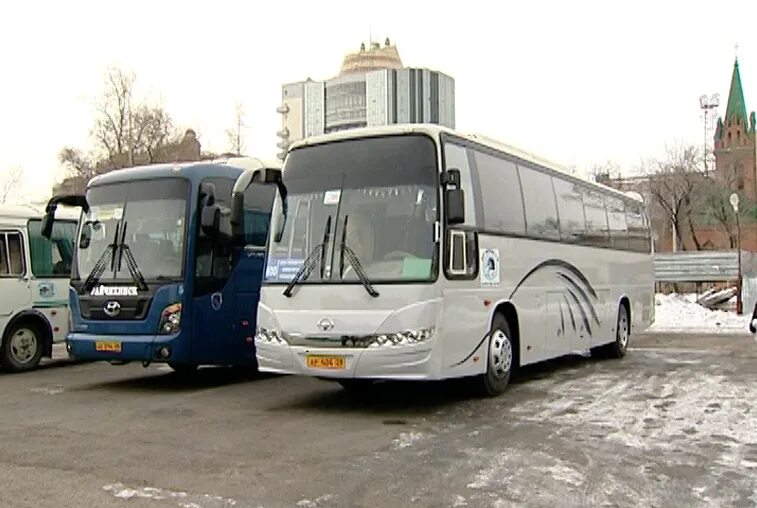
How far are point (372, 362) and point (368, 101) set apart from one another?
2042cm

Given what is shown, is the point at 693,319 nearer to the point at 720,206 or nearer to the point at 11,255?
the point at 11,255

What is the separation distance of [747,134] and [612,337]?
7991cm

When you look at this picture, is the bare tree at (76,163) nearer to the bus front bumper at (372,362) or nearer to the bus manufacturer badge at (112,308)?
the bus manufacturer badge at (112,308)

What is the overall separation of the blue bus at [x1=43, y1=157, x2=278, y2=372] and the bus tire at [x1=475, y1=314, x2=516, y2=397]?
3.94 m

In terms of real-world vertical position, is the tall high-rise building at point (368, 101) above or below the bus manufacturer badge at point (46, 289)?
above

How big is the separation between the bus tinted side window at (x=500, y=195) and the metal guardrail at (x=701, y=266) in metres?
18.8

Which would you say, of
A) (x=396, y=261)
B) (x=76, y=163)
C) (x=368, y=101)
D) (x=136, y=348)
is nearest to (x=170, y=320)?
(x=136, y=348)

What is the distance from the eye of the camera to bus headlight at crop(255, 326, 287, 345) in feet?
31.5

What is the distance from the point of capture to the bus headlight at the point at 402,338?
900 centimetres

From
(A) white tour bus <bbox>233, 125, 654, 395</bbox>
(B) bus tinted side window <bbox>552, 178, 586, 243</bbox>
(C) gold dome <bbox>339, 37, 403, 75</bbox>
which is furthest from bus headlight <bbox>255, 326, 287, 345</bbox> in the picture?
(C) gold dome <bbox>339, 37, 403, 75</bbox>

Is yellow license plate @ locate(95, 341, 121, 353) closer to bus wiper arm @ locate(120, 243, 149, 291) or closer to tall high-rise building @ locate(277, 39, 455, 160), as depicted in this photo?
bus wiper arm @ locate(120, 243, 149, 291)

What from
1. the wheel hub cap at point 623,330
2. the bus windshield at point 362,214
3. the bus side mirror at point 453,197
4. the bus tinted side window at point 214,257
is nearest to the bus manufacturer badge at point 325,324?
the bus windshield at point 362,214

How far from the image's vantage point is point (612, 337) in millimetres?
15664

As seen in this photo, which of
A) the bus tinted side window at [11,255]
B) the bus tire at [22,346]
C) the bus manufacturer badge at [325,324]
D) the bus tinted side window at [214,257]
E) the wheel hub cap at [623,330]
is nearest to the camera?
the bus manufacturer badge at [325,324]
